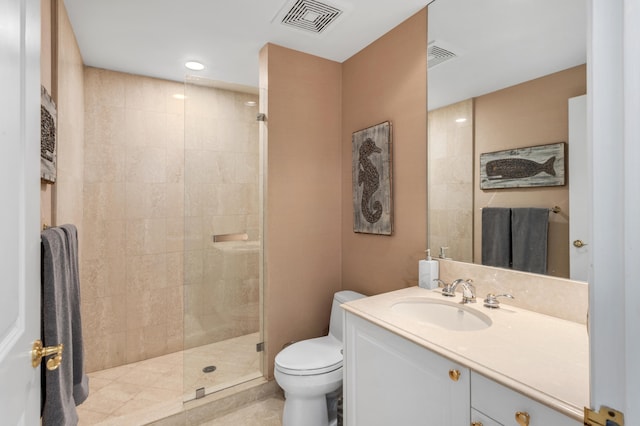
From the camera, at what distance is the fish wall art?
1305 millimetres

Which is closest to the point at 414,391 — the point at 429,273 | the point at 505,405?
the point at 505,405

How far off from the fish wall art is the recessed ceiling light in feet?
7.56

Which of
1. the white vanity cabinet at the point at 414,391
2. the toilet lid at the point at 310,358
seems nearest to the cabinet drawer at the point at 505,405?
the white vanity cabinet at the point at 414,391

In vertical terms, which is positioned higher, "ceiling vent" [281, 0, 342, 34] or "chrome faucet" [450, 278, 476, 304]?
"ceiling vent" [281, 0, 342, 34]

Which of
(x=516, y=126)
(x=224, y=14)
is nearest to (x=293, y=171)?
(x=224, y=14)

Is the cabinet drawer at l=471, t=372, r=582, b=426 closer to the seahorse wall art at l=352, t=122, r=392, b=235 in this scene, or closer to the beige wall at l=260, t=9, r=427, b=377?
the beige wall at l=260, t=9, r=427, b=377

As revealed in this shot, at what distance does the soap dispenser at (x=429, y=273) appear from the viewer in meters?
1.75

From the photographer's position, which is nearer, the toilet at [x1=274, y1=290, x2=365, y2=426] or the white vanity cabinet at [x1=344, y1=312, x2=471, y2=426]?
the white vanity cabinet at [x1=344, y1=312, x2=471, y2=426]

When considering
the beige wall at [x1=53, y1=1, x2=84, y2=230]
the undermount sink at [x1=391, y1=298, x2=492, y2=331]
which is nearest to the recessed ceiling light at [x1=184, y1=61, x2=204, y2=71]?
the beige wall at [x1=53, y1=1, x2=84, y2=230]

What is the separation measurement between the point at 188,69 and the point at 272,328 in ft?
7.46

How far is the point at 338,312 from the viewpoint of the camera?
7.21ft

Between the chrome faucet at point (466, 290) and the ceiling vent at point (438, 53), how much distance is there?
4.02 feet

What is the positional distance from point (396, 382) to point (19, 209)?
1300mm

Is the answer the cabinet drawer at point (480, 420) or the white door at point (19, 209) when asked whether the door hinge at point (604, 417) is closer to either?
the cabinet drawer at point (480, 420)
